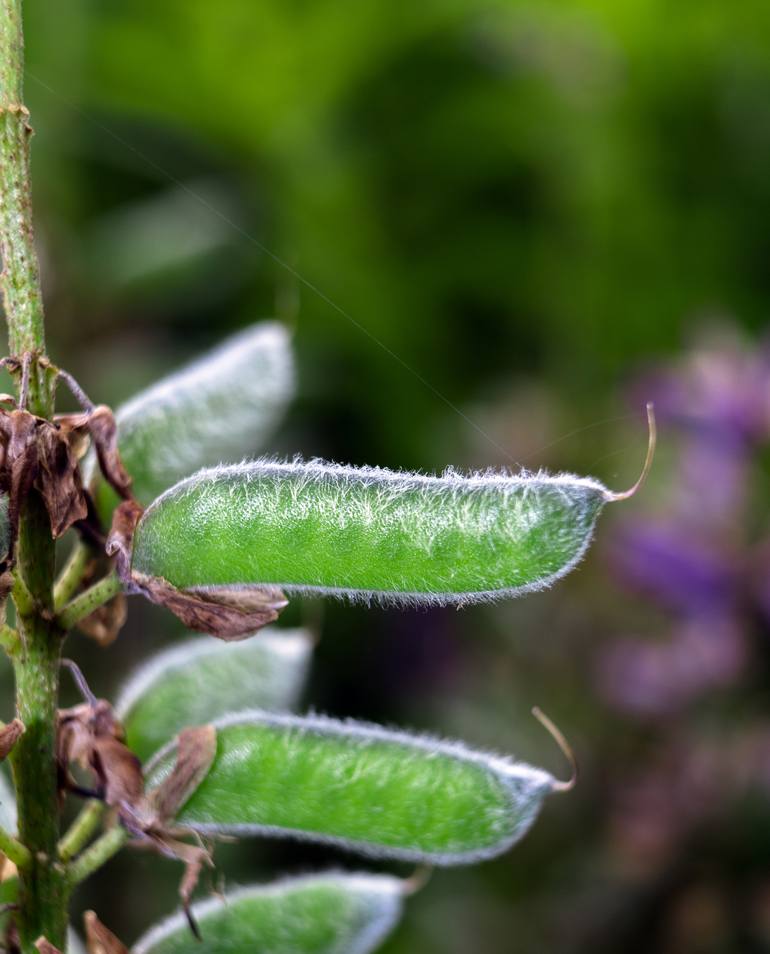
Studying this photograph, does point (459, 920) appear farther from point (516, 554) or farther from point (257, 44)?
point (257, 44)

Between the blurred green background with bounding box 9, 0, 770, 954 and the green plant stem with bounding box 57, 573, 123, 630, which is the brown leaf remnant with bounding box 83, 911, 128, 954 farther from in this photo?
the blurred green background with bounding box 9, 0, 770, 954

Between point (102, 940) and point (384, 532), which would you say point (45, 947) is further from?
point (384, 532)

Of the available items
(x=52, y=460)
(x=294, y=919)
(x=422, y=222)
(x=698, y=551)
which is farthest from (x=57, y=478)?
(x=422, y=222)

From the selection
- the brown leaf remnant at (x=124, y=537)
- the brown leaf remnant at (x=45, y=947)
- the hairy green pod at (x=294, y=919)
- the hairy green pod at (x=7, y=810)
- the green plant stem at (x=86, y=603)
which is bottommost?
the hairy green pod at (x=294, y=919)

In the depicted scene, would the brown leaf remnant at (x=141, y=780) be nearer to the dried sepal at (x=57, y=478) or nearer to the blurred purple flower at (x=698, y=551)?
the dried sepal at (x=57, y=478)

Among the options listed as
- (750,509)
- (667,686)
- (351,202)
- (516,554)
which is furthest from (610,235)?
(516,554)

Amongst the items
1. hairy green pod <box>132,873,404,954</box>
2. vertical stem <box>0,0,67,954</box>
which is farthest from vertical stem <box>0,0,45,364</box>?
hairy green pod <box>132,873,404,954</box>

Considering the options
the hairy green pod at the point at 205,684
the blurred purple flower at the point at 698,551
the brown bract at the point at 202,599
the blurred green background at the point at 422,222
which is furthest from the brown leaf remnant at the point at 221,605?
the blurred green background at the point at 422,222
